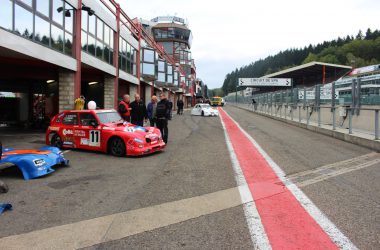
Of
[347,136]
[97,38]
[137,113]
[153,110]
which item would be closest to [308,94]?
[347,136]

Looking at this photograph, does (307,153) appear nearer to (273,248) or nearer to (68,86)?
(273,248)

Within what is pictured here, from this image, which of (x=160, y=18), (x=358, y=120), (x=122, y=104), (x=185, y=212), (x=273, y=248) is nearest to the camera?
(x=273, y=248)

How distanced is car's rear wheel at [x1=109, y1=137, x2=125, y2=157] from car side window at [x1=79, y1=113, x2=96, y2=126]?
98 centimetres

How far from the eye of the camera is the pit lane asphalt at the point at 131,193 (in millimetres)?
3990

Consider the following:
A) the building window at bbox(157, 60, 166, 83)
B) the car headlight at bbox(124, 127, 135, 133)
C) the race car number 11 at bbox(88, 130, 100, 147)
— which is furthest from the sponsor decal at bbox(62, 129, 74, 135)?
the building window at bbox(157, 60, 166, 83)

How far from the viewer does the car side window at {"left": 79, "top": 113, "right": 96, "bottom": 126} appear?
10305 millimetres

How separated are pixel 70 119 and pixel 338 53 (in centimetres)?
11915

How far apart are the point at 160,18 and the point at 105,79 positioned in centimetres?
8008

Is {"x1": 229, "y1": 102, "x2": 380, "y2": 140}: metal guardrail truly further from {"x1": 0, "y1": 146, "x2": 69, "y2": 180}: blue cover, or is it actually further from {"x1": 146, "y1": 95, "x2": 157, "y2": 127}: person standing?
{"x1": 0, "y1": 146, "x2": 69, "y2": 180}: blue cover

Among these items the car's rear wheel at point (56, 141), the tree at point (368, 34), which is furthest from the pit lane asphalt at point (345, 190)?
the tree at point (368, 34)

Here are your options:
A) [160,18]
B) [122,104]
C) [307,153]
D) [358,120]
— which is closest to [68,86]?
[122,104]

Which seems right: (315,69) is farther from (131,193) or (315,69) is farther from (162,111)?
(131,193)

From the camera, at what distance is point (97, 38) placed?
1936 centimetres

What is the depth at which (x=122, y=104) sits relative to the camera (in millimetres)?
12406
